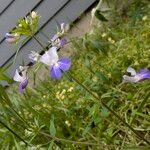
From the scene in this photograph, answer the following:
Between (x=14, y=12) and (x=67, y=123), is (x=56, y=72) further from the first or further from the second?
(x=14, y=12)

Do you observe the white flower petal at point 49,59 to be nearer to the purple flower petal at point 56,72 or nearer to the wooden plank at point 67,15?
the purple flower petal at point 56,72

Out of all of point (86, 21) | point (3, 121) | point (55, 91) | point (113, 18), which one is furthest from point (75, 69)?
point (3, 121)

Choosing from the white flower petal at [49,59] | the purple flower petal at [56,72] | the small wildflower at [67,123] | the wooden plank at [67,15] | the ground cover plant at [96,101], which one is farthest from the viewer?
the wooden plank at [67,15]

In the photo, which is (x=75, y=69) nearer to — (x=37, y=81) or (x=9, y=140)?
(x=37, y=81)

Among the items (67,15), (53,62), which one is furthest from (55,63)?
(67,15)

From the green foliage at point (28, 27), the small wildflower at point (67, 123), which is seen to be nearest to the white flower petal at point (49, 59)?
the green foliage at point (28, 27)

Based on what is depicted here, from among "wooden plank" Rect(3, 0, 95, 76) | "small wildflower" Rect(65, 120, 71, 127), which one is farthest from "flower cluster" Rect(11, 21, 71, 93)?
"wooden plank" Rect(3, 0, 95, 76)

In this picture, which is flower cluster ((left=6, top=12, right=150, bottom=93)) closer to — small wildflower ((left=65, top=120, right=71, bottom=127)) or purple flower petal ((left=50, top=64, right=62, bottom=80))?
purple flower petal ((left=50, top=64, right=62, bottom=80))
